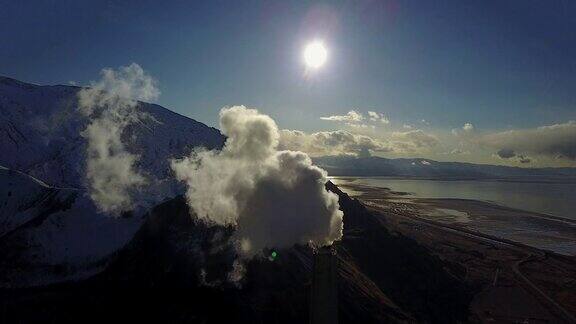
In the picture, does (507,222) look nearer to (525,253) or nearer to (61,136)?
(525,253)

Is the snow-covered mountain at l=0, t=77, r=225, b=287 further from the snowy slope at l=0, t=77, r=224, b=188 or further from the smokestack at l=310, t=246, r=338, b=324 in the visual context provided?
the smokestack at l=310, t=246, r=338, b=324

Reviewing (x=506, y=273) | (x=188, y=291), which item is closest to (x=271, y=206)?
(x=188, y=291)

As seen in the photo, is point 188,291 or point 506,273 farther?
point 506,273

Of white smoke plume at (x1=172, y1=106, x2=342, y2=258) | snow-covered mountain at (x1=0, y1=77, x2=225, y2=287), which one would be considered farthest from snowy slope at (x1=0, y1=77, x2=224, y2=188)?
white smoke plume at (x1=172, y1=106, x2=342, y2=258)

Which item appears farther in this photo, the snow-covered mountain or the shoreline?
the shoreline

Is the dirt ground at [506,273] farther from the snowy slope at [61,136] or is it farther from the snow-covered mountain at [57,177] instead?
the snowy slope at [61,136]

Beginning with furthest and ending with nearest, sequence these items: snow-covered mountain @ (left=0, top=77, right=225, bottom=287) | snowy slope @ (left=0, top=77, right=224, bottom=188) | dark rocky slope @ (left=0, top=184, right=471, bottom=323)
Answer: snowy slope @ (left=0, top=77, right=224, bottom=188) < snow-covered mountain @ (left=0, top=77, right=225, bottom=287) < dark rocky slope @ (left=0, top=184, right=471, bottom=323)
